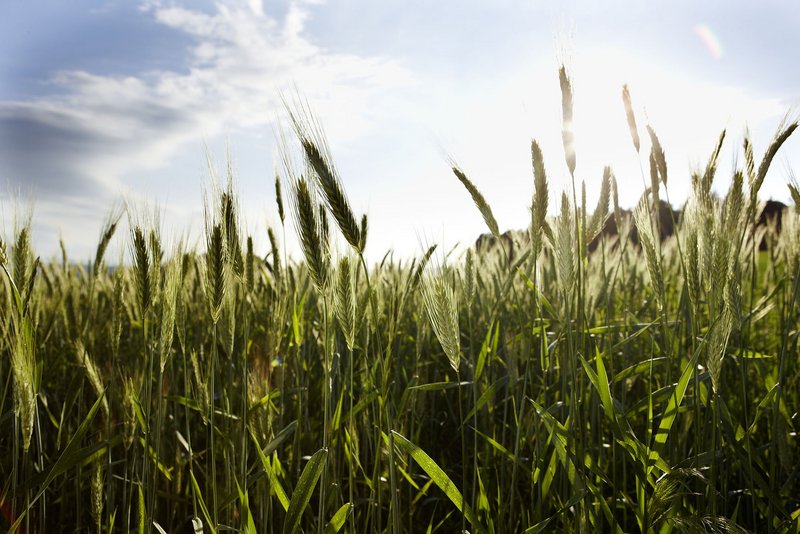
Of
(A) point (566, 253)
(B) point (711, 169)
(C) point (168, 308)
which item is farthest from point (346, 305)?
(B) point (711, 169)

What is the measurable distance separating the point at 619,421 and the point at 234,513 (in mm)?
1217

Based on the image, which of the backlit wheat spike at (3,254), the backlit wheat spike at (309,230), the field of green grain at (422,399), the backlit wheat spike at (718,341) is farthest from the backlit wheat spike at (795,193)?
the backlit wheat spike at (3,254)

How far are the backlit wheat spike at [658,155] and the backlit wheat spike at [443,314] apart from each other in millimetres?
891

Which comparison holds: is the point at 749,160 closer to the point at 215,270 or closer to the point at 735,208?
the point at 735,208

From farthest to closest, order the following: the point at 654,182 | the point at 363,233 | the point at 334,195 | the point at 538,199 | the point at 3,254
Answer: the point at 654,182 → the point at 538,199 → the point at 3,254 → the point at 363,233 → the point at 334,195

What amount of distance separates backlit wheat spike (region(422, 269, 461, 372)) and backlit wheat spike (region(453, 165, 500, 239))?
0.41 meters

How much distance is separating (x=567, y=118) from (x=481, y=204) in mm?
392

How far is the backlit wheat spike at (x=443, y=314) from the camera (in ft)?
4.07

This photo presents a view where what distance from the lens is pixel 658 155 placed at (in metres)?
1.78

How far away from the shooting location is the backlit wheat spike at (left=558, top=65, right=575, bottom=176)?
134 centimetres

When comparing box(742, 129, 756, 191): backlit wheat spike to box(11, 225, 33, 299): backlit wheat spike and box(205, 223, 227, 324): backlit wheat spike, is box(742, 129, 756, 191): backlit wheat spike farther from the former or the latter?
box(11, 225, 33, 299): backlit wheat spike

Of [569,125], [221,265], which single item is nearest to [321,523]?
[221,265]

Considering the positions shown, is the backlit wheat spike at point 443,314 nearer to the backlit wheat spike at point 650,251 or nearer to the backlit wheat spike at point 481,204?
the backlit wheat spike at point 481,204

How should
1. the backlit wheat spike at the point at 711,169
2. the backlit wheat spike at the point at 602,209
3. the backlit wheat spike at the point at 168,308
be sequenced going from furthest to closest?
the backlit wheat spike at the point at 602,209, the backlit wheat spike at the point at 711,169, the backlit wheat spike at the point at 168,308
